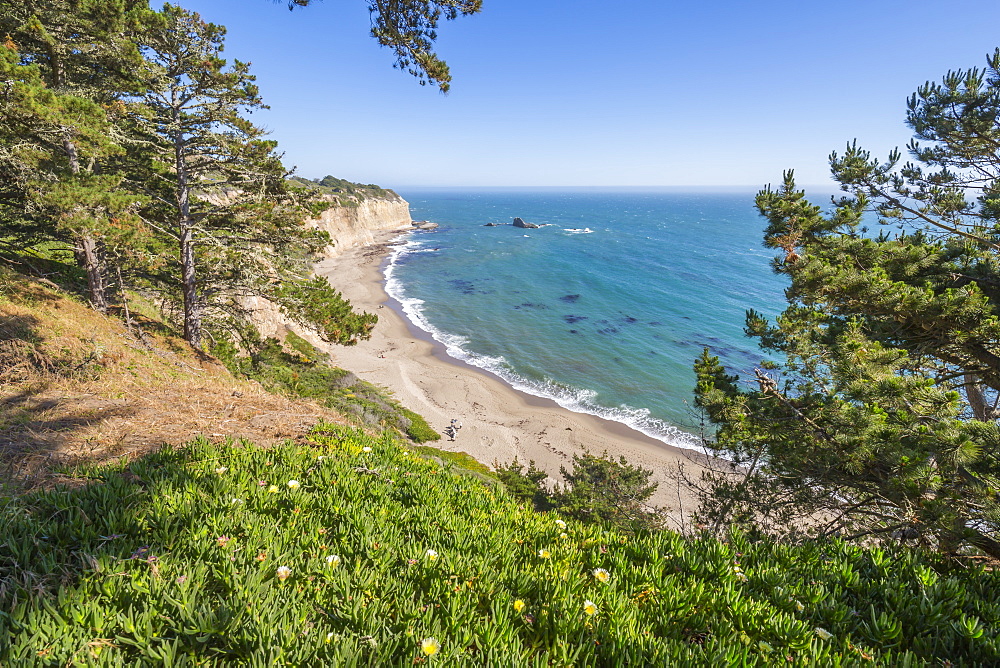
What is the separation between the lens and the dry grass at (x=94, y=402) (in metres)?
4.66

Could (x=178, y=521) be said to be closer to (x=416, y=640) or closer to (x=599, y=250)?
(x=416, y=640)

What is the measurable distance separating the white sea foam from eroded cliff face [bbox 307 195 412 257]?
21.2 meters

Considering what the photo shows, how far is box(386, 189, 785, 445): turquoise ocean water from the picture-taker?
28984mm

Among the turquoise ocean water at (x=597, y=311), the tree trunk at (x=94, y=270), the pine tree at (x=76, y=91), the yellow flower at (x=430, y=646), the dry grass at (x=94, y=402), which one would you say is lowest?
the turquoise ocean water at (x=597, y=311)

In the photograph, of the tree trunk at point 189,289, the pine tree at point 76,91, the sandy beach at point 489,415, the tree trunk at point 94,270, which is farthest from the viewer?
the sandy beach at point 489,415

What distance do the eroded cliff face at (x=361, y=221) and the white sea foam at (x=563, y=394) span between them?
834 inches

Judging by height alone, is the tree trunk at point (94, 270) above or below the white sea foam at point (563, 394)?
above

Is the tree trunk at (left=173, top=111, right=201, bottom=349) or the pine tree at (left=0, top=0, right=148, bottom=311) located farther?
the tree trunk at (left=173, top=111, right=201, bottom=349)

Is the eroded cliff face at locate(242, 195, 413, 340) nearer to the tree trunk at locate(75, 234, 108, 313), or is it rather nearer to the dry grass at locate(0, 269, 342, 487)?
the tree trunk at locate(75, 234, 108, 313)

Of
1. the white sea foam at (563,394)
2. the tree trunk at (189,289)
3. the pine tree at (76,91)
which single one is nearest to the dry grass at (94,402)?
the tree trunk at (189,289)

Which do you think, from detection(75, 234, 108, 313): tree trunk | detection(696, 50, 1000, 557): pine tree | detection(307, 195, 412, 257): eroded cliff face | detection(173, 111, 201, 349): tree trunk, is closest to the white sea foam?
detection(696, 50, 1000, 557): pine tree

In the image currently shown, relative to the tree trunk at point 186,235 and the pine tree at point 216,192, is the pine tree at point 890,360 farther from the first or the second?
the tree trunk at point 186,235

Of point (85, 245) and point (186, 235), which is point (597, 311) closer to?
point (186, 235)

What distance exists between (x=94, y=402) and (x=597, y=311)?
133 feet
